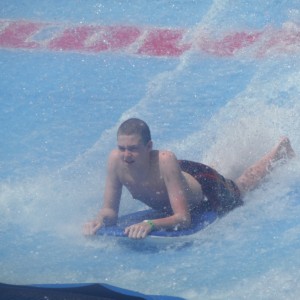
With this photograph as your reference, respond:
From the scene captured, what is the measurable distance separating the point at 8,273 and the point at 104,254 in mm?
459

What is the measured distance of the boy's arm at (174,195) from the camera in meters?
2.93

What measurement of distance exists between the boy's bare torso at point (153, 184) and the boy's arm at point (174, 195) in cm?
3

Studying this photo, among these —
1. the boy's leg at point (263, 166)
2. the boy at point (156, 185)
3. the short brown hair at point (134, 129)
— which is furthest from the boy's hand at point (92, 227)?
the boy's leg at point (263, 166)

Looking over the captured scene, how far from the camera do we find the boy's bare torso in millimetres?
3018

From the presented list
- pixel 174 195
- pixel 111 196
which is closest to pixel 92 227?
pixel 111 196

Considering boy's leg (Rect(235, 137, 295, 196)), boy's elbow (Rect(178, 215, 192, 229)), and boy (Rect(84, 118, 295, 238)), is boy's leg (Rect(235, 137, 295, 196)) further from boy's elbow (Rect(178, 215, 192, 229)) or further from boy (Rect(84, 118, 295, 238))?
boy's elbow (Rect(178, 215, 192, 229))

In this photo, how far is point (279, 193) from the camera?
348 cm

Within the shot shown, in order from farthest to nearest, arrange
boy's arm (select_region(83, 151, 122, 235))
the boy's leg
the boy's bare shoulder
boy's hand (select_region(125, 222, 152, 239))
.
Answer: the boy's leg < boy's arm (select_region(83, 151, 122, 235)) < the boy's bare shoulder < boy's hand (select_region(125, 222, 152, 239))

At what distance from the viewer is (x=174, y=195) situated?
2965mm

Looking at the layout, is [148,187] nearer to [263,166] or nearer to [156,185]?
[156,185]

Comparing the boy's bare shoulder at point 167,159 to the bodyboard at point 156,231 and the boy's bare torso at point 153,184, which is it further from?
the bodyboard at point 156,231

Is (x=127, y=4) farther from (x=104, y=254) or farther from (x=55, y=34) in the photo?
(x=104, y=254)

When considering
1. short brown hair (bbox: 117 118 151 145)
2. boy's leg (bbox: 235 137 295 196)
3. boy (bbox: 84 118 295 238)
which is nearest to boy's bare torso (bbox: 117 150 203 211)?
boy (bbox: 84 118 295 238)

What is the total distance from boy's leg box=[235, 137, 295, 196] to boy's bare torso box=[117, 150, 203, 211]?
1.41ft
